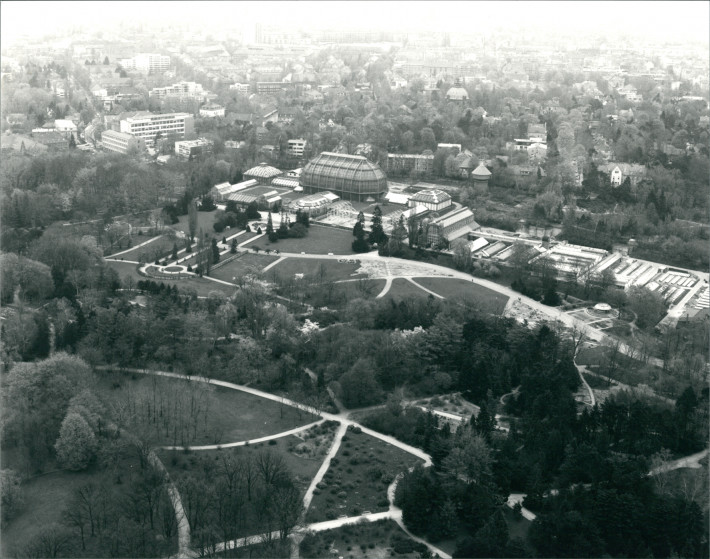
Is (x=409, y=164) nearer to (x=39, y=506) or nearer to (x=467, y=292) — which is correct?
(x=467, y=292)

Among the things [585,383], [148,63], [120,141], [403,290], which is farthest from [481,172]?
[148,63]

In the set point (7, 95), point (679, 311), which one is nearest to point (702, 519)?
point (679, 311)

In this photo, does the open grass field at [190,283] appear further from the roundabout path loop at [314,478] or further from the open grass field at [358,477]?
the open grass field at [358,477]

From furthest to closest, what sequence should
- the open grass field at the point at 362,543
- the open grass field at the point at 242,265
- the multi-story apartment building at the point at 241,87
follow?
the multi-story apartment building at the point at 241,87 → the open grass field at the point at 242,265 → the open grass field at the point at 362,543

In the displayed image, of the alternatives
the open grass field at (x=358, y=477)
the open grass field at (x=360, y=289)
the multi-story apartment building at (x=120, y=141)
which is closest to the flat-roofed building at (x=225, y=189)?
the multi-story apartment building at (x=120, y=141)

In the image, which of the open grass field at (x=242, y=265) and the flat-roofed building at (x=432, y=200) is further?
the flat-roofed building at (x=432, y=200)

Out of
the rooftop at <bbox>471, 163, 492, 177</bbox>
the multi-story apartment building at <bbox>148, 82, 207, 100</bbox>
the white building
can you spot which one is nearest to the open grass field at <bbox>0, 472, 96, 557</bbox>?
the rooftop at <bbox>471, 163, 492, 177</bbox>
